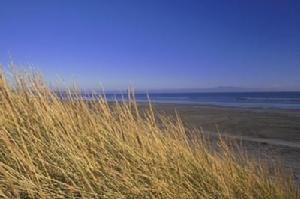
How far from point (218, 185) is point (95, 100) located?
1673 millimetres

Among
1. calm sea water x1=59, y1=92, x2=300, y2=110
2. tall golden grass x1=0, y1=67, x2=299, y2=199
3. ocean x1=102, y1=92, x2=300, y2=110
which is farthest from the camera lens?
ocean x1=102, y1=92, x2=300, y2=110

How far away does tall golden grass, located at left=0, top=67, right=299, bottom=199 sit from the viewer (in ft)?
7.86

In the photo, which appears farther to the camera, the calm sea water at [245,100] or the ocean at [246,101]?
the ocean at [246,101]

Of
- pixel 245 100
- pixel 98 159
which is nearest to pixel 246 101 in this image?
pixel 245 100

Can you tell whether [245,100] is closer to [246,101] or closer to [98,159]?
[246,101]

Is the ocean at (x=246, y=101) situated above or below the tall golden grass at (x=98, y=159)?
below

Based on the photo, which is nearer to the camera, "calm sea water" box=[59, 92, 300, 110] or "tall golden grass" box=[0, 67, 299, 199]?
"tall golden grass" box=[0, 67, 299, 199]

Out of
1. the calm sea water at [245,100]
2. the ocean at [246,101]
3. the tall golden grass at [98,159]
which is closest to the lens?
the tall golden grass at [98,159]

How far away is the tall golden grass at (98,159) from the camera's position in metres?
2.40

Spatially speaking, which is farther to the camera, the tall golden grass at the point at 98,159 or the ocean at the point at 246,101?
the ocean at the point at 246,101

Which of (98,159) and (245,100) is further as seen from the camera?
(245,100)

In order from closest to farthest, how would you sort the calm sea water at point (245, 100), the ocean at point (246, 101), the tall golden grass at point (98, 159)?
1. the tall golden grass at point (98, 159)
2. the calm sea water at point (245, 100)
3. the ocean at point (246, 101)

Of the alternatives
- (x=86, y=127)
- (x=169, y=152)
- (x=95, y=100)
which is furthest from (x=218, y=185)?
A: (x=95, y=100)

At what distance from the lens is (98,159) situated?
2.54 meters
